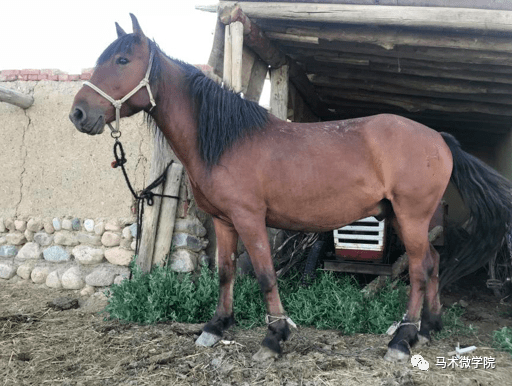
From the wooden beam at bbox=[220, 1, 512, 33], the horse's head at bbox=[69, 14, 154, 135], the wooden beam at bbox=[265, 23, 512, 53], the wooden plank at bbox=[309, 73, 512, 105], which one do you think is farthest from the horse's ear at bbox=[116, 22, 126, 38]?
the wooden plank at bbox=[309, 73, 512, 105]

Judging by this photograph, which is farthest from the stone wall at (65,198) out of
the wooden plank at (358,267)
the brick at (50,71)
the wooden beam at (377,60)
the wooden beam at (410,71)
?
the wooden beam at (410,71)

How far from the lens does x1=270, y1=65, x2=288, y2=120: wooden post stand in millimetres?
5352

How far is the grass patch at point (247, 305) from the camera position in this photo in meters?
3.74

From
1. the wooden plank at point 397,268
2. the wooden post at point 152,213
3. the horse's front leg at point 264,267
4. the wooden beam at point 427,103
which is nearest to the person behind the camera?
the horse's front leg at point 264,267

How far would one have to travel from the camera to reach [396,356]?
9.89 ft

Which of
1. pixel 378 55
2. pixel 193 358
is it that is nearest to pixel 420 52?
pixel 378 55

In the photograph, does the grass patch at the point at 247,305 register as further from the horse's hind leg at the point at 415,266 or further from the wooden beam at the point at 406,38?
the wooden beam at the point at 406,38

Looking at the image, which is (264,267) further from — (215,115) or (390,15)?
(390,15)

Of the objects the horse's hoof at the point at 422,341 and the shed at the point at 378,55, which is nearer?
the horse's hoof at the point at 422,341

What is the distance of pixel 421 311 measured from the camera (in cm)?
351

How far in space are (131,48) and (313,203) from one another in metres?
1.72

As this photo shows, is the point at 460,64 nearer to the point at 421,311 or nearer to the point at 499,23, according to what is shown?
the point at 499,23

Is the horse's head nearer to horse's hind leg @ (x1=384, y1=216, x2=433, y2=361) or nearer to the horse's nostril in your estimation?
the horse's nostril

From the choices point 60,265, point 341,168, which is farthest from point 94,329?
point 341,168
